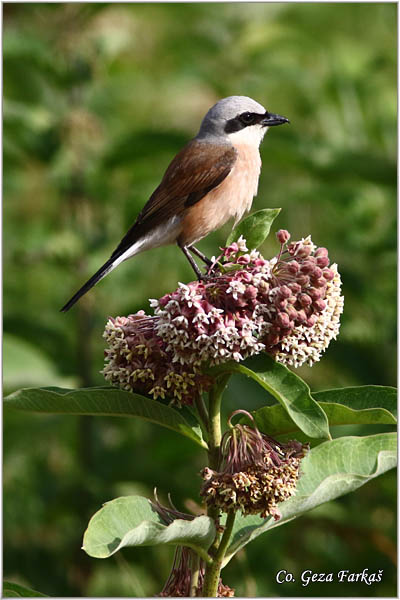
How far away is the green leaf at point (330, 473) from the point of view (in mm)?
2041

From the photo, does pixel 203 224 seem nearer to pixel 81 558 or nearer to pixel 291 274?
pixel 291 274

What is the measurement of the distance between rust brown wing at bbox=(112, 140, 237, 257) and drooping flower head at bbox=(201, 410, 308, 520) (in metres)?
1.65

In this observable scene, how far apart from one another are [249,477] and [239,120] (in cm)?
212

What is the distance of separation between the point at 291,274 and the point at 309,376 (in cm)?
393

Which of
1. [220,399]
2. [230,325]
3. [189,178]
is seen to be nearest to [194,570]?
[220,399]

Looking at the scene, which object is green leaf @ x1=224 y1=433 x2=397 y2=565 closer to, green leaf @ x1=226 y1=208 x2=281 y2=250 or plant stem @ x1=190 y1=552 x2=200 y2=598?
plant stem @ x1=190 y1=552 x2=200 y2=598

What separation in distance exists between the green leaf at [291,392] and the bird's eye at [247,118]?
189 cm

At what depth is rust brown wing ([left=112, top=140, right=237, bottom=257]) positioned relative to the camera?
11.5ft

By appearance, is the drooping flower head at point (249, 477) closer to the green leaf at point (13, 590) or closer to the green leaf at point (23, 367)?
the green leaf at point (13, 590)

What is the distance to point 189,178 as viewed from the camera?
11.7 ft

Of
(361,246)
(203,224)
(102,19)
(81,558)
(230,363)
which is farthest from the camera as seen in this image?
(102,19)

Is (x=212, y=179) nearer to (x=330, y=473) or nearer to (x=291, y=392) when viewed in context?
(x=330, y=473)

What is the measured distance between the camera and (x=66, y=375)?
5043mm

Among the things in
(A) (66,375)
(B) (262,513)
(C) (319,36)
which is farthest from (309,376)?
(C) (319,36)
